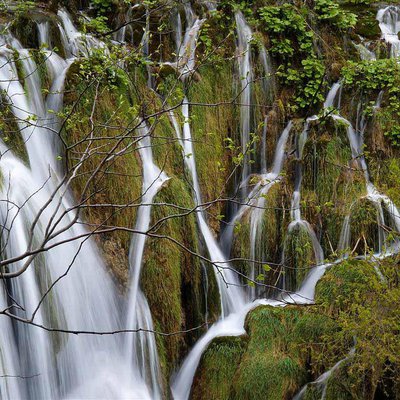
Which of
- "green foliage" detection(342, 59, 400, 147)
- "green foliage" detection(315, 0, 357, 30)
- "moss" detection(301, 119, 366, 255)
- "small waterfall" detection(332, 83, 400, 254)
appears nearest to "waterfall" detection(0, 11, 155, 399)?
"small waterfall" detection(332, 83, 400, 254)

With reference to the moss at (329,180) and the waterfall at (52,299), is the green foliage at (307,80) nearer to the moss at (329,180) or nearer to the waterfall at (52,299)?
the moss at (329,180)

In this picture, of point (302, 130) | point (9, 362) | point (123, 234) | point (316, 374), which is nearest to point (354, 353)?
point (316, 374)

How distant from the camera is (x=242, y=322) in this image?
7.74m

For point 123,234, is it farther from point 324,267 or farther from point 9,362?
point 324,267

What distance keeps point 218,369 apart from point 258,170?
429 centimetres

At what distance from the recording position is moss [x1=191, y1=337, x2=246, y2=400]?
22.0 feet

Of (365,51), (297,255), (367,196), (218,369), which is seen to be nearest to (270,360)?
(218,369)

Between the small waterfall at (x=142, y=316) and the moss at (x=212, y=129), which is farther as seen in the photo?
the moss at (x=212, y=129)

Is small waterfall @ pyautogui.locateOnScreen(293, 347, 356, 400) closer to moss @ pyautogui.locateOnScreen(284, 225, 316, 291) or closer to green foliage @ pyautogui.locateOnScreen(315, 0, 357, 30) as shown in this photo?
moss @ pyautogui.locateOnScreen(284, 225, 316, 291)

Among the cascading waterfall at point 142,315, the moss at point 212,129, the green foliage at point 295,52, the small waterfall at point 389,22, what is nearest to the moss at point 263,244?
the moss at point 212,129

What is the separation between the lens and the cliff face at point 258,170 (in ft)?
21.4

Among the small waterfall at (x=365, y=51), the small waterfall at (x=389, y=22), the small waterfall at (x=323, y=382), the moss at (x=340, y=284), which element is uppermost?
the small waterfall at (x=389, y=22)

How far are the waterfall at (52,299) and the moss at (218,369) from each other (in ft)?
2.40

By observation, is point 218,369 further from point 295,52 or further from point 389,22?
point 389,22
